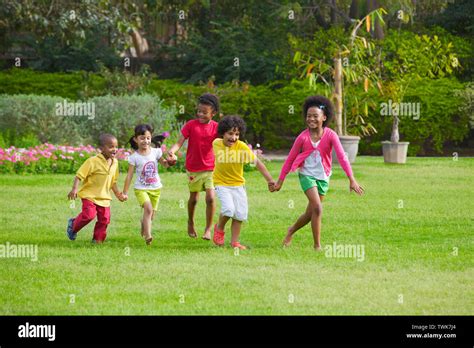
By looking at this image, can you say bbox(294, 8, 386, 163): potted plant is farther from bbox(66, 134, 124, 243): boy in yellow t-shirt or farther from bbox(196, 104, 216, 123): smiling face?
bbox(66, 134, 124, 243): boy in yellow t-shirt

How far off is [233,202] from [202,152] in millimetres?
1069

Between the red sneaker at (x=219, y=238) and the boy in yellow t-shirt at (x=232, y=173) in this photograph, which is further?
the red sneaker at (x=219, y=238)

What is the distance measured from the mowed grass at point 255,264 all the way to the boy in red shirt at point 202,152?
41 centimetres

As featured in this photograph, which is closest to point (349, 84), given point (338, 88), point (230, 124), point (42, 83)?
point (338, 88)

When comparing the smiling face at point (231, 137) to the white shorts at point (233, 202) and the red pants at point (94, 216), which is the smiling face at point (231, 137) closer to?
the white shorts at point (233, 202)

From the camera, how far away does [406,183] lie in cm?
1856

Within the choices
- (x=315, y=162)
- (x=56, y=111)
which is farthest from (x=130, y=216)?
(x=56, y=111)

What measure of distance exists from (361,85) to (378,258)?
16083mm

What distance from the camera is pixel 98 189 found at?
452 inches

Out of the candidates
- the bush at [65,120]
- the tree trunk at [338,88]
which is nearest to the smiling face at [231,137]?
the bush at [65,120]

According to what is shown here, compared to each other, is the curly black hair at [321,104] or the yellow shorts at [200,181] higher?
the curly black hair at [321,104]

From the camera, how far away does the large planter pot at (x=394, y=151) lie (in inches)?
926

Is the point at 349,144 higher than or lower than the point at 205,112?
lower

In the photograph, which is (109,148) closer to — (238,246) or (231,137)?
(231,137)
